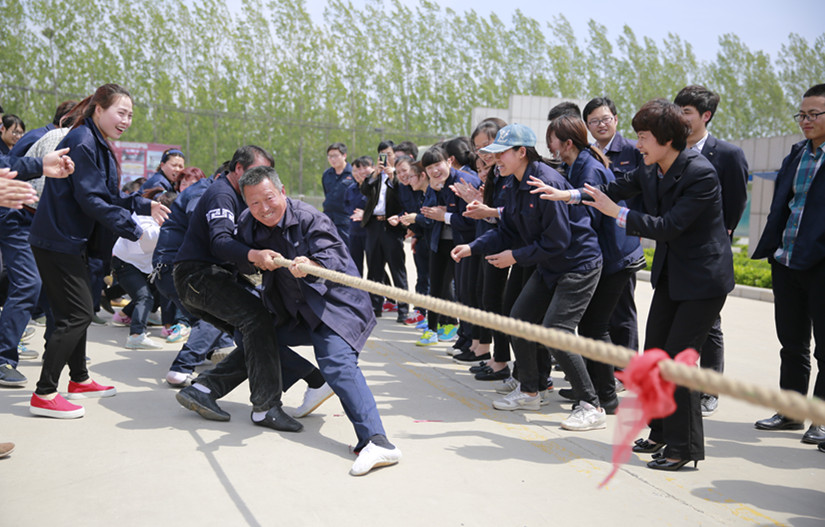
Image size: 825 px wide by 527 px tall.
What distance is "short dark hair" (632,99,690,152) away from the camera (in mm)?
3383

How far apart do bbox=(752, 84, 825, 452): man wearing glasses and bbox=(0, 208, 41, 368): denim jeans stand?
5.16 metres

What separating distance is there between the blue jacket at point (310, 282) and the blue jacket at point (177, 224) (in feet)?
3.76

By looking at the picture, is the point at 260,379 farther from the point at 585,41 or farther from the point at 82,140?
the point at 585,41

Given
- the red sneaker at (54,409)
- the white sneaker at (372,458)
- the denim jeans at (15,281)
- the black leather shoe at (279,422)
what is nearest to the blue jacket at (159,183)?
the denim jeans at (15,281)

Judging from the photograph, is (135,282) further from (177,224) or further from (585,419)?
(585,419)

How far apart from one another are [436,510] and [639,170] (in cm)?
214

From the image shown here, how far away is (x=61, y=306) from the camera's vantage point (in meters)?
4.10

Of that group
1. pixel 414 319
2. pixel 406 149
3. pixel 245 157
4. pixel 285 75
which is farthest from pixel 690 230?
pixel 285 75

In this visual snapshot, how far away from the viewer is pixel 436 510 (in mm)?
2953

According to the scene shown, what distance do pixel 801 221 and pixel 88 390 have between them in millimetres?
4749

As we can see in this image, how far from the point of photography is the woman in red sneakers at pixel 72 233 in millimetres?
4074

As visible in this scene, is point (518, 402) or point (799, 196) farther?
point (518, 402)

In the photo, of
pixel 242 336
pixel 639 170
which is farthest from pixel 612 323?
pixel 242 336

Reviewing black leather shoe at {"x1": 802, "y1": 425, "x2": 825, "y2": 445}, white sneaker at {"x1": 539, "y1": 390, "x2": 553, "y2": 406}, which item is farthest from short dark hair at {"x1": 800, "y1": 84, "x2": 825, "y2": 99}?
white sneaker at {"x1": 539, "y1": 390, "x2": 553, "y2": 406}
